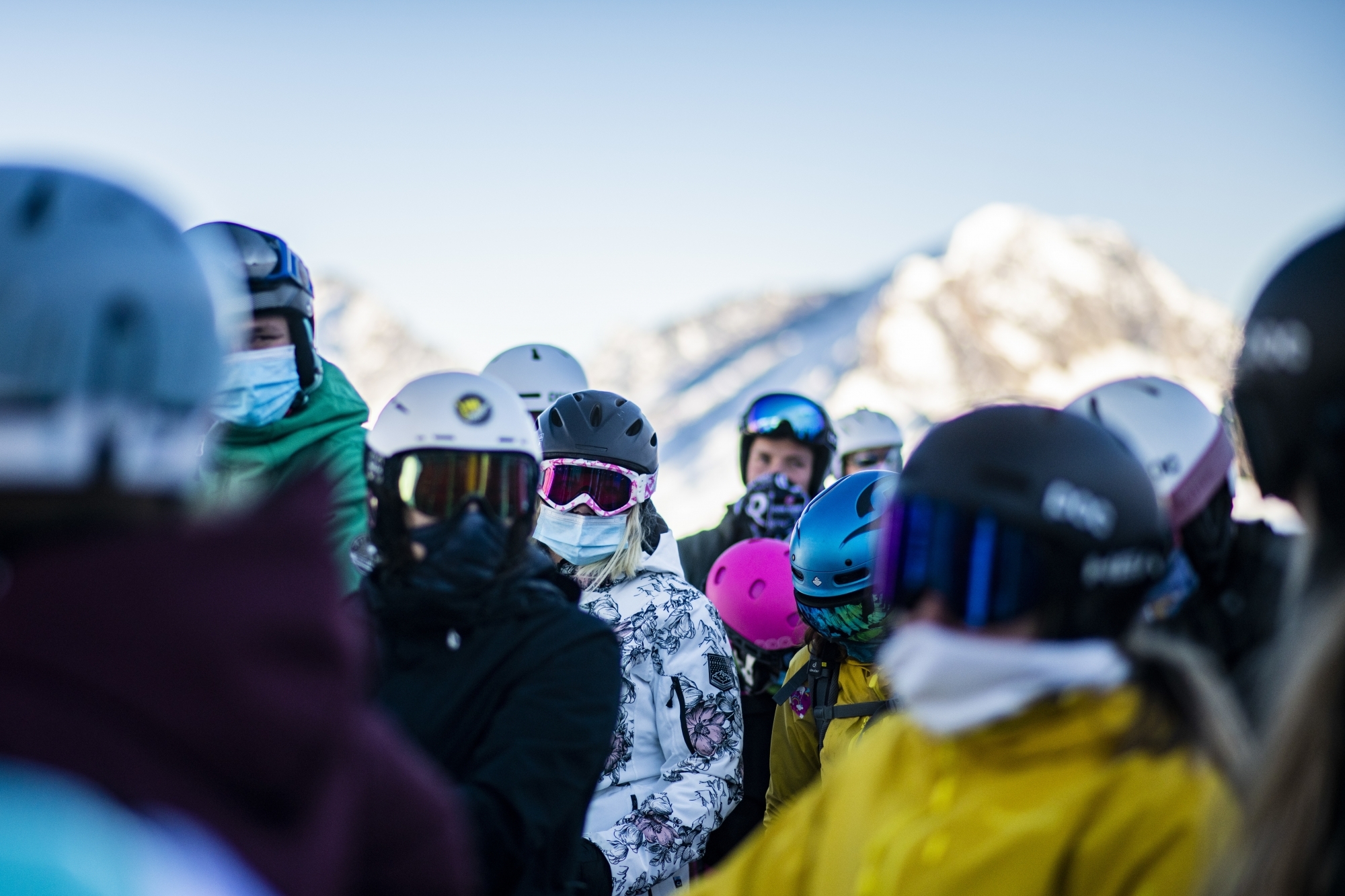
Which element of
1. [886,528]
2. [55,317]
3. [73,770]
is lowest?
[886,528]

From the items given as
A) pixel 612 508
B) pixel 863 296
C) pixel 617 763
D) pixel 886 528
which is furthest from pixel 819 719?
pixel 863 296

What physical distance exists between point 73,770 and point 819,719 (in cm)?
337

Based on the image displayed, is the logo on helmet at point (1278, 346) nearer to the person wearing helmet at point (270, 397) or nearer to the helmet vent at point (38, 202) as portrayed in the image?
the helmet vent at point (38, 202)

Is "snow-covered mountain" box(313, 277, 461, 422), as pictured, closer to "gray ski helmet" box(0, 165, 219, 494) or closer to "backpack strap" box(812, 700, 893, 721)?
"backpack strap" box(812, 700, 893, 721)

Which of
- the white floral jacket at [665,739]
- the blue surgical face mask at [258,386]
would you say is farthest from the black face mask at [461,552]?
the blue surgical face mask at [258,386]

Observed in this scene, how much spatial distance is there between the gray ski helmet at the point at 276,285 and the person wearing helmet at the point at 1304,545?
331cm

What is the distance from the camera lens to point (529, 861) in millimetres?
2664

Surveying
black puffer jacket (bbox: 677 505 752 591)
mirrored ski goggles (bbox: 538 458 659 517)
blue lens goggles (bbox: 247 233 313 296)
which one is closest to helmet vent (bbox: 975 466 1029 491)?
mirrored ski goggles (bbox: 538 458 659 517)

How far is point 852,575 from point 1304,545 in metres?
Result: 2.36

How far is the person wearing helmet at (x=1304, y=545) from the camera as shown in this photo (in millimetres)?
1552

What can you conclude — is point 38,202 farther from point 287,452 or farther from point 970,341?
point 970,341

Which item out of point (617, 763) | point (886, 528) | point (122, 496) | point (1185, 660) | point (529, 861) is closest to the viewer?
point (122, 496)

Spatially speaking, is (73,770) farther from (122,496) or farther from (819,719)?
(819,719)

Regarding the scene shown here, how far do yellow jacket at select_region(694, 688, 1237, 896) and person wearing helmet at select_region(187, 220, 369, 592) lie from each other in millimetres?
2393
